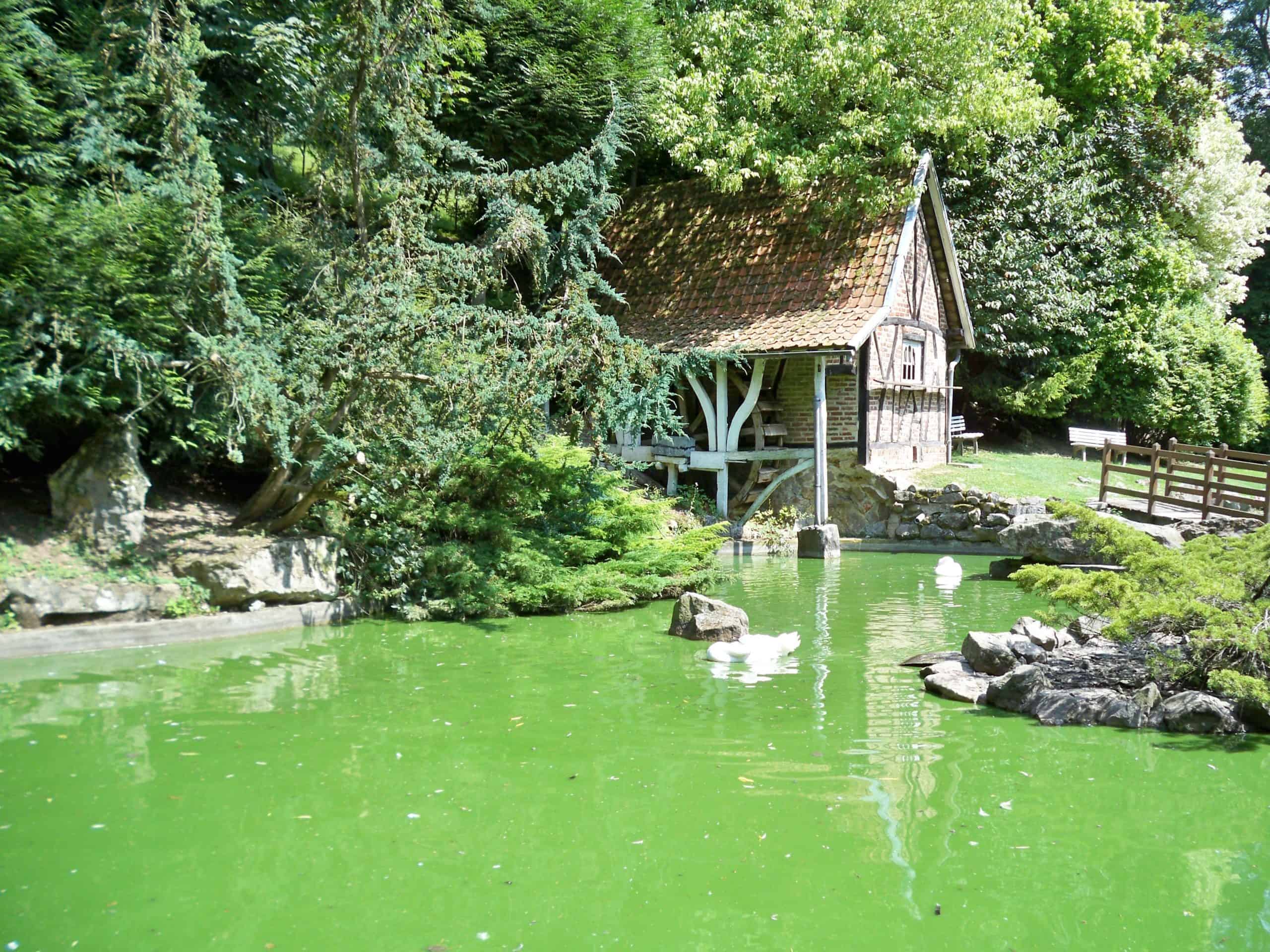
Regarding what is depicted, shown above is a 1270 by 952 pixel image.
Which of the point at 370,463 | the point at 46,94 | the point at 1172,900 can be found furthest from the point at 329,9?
Answer: the point at 1172,900

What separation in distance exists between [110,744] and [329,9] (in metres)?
9.50

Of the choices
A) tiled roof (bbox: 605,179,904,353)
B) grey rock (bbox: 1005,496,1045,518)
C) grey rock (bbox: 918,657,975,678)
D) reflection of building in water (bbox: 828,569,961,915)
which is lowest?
reflection of building in water (bbox: 828,569,961,915)

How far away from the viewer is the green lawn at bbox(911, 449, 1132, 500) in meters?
17.9

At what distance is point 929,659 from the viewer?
28.1 feet

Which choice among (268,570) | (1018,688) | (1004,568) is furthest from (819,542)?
(268,570)

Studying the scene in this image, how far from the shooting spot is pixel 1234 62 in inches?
1124

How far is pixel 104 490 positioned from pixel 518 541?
4.15 metres

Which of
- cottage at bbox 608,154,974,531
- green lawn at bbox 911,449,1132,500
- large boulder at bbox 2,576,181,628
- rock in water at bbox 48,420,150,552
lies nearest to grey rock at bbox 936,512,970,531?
green lawn at bbox 911,449,1132,500

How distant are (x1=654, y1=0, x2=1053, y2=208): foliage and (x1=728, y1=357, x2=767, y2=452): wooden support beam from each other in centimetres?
331

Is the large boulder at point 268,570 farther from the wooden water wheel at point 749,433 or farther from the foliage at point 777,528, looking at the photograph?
the wooden water wheel at point 749,433

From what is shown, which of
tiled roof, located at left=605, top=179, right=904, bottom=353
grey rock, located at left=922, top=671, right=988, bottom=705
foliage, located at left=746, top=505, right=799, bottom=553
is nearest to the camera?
grey rock, located at left=922, top=671, right=988, bottom=705

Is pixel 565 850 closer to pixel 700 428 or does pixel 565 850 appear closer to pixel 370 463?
pixel 370 463

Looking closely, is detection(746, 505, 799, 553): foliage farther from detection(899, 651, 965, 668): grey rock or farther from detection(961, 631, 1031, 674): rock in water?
detection(961, 631, 1031, 674): rock in water

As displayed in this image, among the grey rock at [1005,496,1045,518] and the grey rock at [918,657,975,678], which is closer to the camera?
the grey rock at [918,657,975,678]
